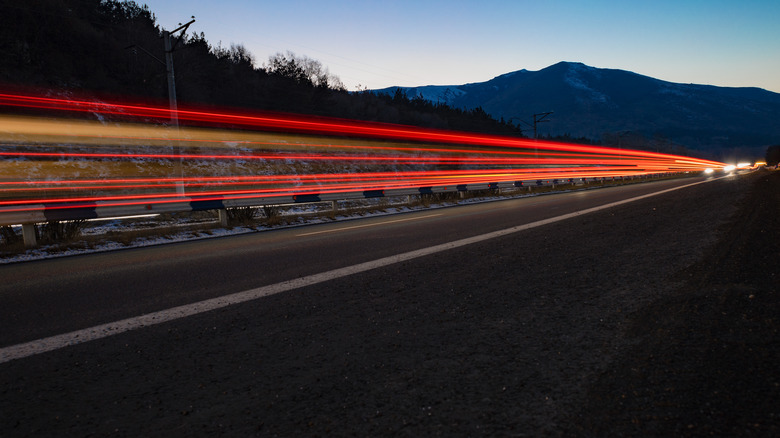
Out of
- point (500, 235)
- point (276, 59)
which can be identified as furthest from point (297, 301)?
point (276, 59)

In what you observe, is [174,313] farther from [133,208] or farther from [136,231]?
[133,208]

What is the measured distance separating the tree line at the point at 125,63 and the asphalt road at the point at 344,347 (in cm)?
1730

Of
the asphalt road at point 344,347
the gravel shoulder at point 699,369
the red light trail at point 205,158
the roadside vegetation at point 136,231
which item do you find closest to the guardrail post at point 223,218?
the roadside vegetation at point 136,231

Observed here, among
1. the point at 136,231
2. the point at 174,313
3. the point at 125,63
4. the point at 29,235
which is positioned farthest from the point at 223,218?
the point at 125,63

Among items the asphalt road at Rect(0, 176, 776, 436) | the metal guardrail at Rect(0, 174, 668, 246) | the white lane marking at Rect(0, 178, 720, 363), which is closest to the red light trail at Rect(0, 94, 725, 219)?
the metal guardrail at Rect(0, 174, 668, 246)

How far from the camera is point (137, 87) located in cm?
3897

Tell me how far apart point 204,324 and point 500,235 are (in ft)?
16.4

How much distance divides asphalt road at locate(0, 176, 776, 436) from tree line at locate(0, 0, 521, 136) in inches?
681

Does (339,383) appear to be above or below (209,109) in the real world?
below

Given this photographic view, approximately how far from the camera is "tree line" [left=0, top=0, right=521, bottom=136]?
31.2 m

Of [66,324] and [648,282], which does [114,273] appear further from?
[648,282]

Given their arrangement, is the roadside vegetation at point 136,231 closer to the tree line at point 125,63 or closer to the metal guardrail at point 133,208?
the metal guardrail at point 133,208

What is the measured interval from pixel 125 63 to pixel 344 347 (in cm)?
4492

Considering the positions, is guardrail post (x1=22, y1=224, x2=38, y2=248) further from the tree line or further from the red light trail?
the tree line
